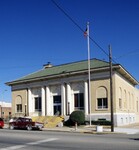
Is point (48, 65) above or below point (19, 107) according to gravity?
above

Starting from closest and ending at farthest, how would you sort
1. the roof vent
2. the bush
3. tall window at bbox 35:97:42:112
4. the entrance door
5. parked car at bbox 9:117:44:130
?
parked car at bbox 9:117:44:130 → the bush → the entrance door → tall window at bbox 35:97:42:112 → the roof vent

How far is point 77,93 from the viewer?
55.6 m

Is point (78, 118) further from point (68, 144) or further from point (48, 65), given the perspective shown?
point (68, 144)

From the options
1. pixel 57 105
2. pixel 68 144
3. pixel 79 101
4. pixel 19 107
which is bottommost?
pixel 68 144

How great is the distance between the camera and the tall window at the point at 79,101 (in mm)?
55047

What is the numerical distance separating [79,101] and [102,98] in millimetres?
4621

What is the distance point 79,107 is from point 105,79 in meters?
6.76

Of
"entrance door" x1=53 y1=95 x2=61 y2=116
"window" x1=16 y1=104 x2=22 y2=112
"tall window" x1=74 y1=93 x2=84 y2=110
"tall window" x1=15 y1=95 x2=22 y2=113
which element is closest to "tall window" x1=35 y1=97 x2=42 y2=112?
"entrance door" x1=53 y1=95 x2=61 y2=116

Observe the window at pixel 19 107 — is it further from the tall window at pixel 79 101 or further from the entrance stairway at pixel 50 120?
the tall window at pixel 79 101

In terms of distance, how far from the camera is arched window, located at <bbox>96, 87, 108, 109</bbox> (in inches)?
2048

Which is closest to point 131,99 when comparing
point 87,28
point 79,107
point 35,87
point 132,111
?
point 132,111

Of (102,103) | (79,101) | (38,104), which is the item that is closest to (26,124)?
(102,103)

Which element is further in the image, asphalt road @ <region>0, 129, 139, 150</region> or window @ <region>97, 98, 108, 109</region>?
window @ <region>97, 98, 108, 109</region>

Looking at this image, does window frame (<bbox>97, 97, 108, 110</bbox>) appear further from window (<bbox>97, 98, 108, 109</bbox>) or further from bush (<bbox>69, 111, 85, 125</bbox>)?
bush (<bbox>69, 111, 85, 125</bbox>)
